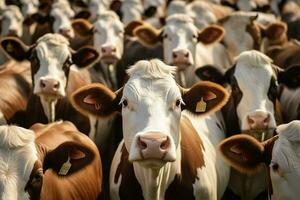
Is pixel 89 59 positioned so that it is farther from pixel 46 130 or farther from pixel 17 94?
pixel 46 130

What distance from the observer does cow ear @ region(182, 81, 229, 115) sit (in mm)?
3992

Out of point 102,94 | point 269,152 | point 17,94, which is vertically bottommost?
point 17,94

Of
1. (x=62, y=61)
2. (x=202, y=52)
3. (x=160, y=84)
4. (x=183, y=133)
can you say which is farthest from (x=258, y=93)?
(x=202, y=52)

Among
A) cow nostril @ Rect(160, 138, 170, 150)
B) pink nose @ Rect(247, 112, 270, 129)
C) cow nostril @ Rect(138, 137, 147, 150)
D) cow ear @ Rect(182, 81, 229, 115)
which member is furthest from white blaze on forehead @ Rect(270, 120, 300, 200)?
pink nose @ Rect(247, 112, 270, 129)

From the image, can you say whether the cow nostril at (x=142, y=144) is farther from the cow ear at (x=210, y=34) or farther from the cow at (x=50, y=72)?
the cow ear at (x=210, y=34)

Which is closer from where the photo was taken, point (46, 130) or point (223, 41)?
point (46, 130)

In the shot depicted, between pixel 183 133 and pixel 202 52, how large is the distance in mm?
4069

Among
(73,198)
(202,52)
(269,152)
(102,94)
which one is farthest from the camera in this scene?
(202,52)

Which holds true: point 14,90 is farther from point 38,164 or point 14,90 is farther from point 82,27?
point 38,164

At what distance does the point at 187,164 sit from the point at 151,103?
681mm

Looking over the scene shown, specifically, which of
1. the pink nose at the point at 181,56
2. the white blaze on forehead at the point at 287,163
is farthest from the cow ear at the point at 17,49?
the white blaze on forehead at the point at 287,163

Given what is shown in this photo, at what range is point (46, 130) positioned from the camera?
4.72 meters

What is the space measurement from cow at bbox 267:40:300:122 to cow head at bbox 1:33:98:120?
2151mm

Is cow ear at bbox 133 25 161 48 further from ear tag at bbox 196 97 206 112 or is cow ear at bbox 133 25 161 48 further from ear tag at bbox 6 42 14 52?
ear tag at bbox 196 97 206 112
